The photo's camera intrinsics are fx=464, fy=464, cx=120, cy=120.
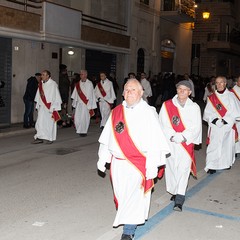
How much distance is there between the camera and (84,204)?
6535 mm

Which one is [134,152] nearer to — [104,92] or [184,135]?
[184,135]

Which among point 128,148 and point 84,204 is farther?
point 84,204

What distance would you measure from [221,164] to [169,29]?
20268 millimetres

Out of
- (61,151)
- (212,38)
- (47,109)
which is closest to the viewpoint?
(61,151)

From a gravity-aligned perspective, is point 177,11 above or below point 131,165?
above

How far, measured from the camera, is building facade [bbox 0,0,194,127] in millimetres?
15414

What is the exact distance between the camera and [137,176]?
16.1 ft

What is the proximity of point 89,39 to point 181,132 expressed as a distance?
45.2 feet

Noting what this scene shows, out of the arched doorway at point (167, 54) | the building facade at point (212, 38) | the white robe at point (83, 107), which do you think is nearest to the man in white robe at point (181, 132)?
the white robe at point (83, 107)

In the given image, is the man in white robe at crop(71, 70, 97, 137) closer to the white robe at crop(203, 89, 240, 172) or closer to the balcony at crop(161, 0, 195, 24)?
the white robe at crop(203, 89, 240, 172)

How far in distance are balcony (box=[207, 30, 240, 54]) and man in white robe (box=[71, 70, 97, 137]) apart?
2658cm

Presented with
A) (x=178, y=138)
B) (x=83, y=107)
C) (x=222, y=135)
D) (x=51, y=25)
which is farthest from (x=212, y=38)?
(x=178, y=138)

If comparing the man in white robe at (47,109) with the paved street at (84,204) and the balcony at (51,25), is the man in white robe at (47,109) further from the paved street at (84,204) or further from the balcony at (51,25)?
the balcony at (51,25)

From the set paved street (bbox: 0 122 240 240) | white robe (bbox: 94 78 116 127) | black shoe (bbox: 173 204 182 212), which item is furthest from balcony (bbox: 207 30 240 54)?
black shoe (bbox: 173 204 182 212)
